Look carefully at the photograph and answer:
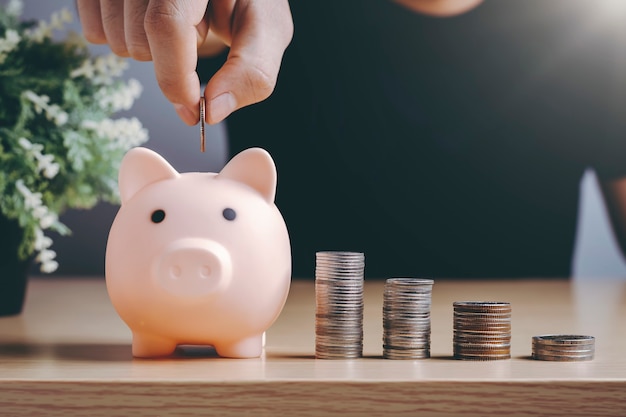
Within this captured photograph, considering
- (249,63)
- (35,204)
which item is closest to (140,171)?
(249,63)

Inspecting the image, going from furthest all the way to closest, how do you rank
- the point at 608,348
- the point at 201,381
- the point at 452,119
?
the point at 452,119
the point at 608,348
the point at 201,381

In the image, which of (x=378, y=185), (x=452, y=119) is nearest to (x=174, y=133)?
(x=378, y=185)

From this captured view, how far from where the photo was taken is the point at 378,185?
241cm

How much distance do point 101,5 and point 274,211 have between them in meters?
0.42

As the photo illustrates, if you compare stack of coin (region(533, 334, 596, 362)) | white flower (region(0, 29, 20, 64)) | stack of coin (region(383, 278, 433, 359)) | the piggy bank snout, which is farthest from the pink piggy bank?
white flower (region(0, 29, 20, 64))

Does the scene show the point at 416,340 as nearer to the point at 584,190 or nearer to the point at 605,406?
the point at 605,406

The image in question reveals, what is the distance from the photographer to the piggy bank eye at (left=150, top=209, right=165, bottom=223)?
0.92 metres

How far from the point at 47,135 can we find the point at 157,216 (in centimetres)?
59

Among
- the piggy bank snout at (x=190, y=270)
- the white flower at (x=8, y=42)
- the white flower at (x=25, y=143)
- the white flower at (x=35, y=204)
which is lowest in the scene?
the piggy bank snout at (x=190, y=270)

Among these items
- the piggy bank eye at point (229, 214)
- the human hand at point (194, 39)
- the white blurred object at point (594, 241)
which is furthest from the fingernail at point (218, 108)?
the white blurred object at point (594, 241)

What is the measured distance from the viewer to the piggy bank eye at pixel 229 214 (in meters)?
Result: 0.92

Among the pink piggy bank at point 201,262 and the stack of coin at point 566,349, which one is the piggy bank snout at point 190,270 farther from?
the stack of coin at point 566,349

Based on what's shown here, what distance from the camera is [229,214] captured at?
3.03 ft

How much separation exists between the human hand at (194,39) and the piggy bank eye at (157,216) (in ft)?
0.46
